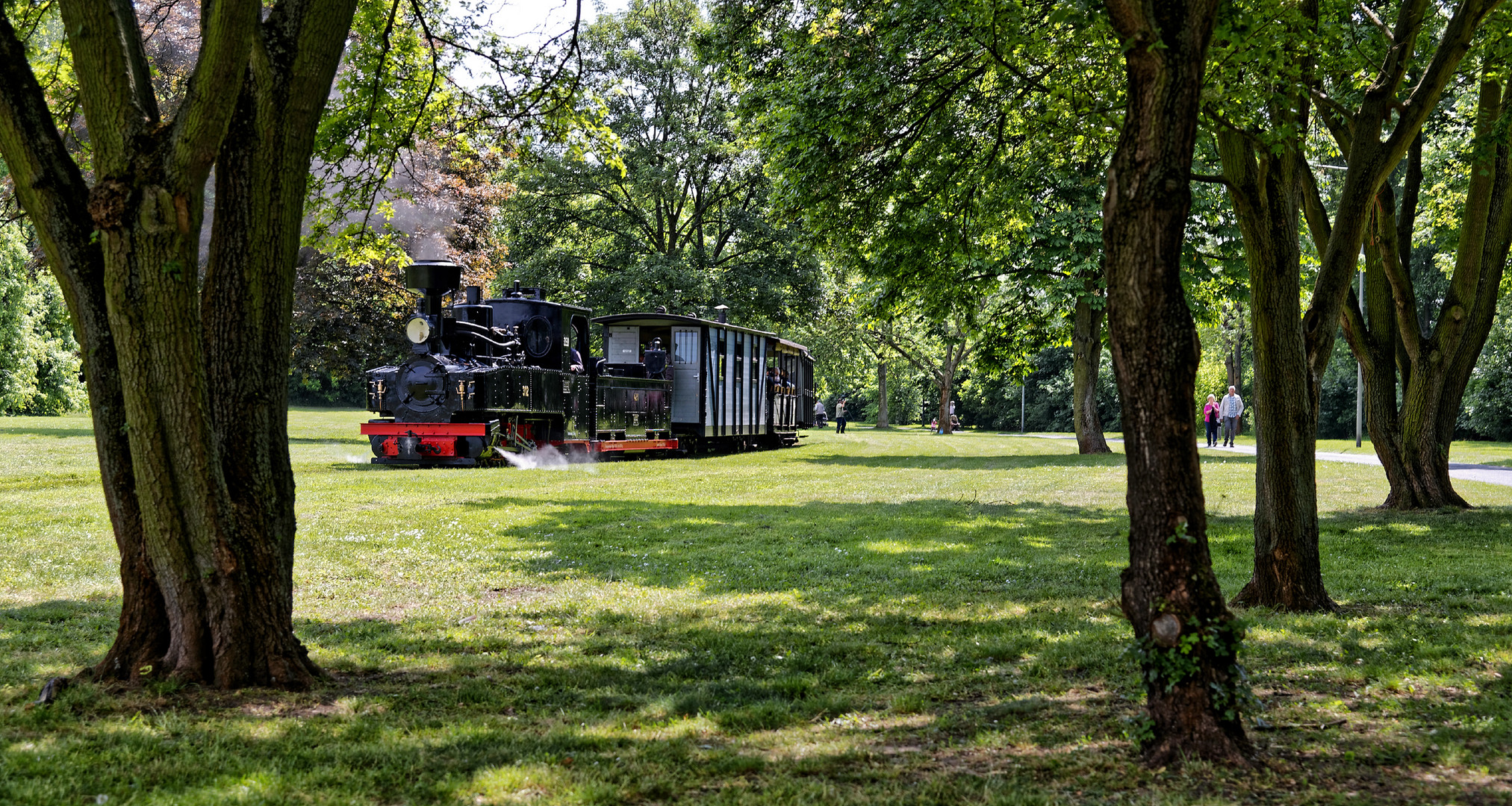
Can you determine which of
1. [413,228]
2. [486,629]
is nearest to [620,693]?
[486,629]

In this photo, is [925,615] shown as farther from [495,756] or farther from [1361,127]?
[1361,127]

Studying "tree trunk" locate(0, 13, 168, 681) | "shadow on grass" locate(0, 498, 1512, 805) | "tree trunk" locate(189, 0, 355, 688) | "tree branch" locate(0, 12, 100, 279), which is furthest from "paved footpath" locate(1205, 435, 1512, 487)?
"tree branch" locate(0, 12, 100, 279)

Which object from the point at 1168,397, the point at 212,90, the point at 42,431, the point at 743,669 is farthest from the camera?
the point at 42,431

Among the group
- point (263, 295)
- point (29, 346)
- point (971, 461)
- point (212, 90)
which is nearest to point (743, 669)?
point (263, 295)

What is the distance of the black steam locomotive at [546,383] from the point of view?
21562 mm

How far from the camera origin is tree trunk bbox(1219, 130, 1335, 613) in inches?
304

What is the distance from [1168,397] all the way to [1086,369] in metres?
24.5

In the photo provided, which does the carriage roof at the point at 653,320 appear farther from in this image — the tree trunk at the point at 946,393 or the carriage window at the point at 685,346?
the tree trunk at the point at 946,393

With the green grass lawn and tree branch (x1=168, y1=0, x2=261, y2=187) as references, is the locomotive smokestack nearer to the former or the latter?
the green grass lawn

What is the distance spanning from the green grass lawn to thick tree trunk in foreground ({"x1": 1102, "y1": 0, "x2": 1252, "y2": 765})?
0.27 m

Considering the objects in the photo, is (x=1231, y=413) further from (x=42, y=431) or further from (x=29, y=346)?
(x=29, y=346)

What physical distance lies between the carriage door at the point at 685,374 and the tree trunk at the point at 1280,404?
2144 cm

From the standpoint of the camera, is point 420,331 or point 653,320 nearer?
point 420,331

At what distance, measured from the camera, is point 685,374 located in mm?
28906
